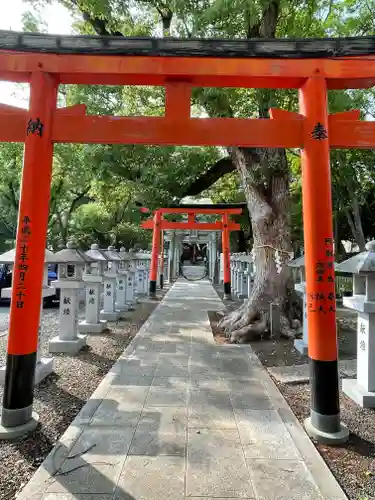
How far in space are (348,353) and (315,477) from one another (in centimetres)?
437

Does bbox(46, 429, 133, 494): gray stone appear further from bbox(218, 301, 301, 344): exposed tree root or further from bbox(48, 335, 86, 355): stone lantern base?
bbox(218, 301, 301, 344): exposed tree root

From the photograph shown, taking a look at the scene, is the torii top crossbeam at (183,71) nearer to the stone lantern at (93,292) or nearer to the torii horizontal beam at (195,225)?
the stone lantern at (93,292)

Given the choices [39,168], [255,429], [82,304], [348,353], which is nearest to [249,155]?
[348,353]

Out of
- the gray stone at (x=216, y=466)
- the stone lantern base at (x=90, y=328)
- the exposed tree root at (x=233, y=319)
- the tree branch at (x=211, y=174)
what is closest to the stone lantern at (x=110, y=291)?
the stone lantern base at (x=90, y=328)

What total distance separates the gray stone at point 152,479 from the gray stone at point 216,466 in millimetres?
86

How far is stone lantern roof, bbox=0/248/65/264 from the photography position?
4.57m

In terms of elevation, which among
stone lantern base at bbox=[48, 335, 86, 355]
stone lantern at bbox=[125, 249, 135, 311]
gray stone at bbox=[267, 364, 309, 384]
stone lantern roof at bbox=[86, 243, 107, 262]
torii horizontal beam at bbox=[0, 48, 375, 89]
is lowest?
gray stone at bbox=[267, 364, 309, 384]

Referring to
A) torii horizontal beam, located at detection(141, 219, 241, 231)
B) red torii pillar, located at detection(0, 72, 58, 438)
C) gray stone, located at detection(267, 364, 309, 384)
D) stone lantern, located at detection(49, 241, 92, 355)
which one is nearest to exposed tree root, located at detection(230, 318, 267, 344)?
gray stone, located at detection(267, 364, 309, 384)

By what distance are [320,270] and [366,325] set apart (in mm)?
1275

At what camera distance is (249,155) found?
8.24 m

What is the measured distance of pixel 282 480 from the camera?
2.77m

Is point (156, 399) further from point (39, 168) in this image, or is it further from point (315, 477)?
point (39, 168)

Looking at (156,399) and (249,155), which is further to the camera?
(249,155)

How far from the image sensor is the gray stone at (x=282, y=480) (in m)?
2.60
